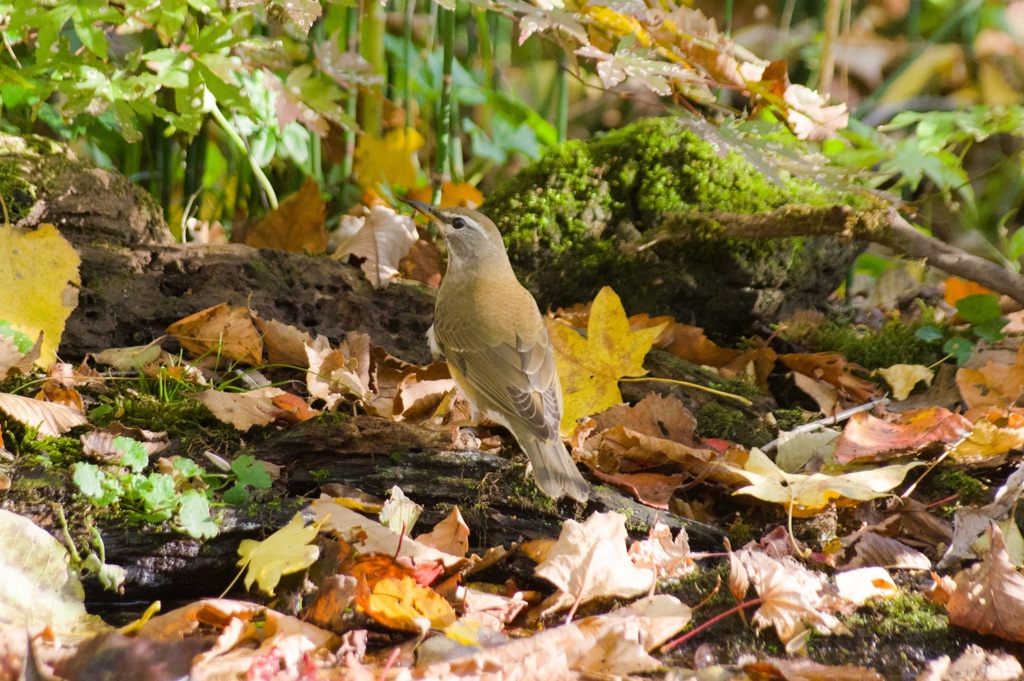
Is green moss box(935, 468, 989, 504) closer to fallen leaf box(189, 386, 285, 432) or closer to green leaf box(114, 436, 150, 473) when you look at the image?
fallen leaf box(189, 386, 285, 432)

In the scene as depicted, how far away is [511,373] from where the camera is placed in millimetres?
3867

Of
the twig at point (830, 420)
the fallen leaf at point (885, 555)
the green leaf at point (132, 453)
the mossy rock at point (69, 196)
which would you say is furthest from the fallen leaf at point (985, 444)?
the mossy rock at point (69, 196)

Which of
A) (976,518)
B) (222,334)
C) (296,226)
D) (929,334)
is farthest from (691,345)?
(296,226)

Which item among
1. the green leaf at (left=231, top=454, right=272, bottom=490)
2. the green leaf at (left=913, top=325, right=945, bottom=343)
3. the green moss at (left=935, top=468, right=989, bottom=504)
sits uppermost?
the green leaf at (left=231, top=454, right=272, bottom=490)

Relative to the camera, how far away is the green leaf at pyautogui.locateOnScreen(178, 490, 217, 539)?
2799 mm

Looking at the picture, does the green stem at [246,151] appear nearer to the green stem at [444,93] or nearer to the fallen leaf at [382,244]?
the fallen leaf at [382,244]

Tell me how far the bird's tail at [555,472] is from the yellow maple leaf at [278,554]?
2.55 feet

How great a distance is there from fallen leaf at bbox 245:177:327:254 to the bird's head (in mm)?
1260

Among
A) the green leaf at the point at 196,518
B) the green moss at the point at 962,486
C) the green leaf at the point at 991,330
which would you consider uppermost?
the green leaf at the point at 196,518

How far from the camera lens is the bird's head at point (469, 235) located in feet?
15.0

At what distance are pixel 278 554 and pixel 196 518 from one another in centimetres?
31

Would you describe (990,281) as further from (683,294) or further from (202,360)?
(202,360)

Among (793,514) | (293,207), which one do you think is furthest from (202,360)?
(793,514)

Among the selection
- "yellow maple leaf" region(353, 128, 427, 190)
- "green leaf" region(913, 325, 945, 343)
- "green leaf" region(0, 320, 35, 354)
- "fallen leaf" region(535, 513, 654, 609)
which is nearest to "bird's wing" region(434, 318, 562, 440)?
"fallen leaf" region(535, 513, 654, 609)
